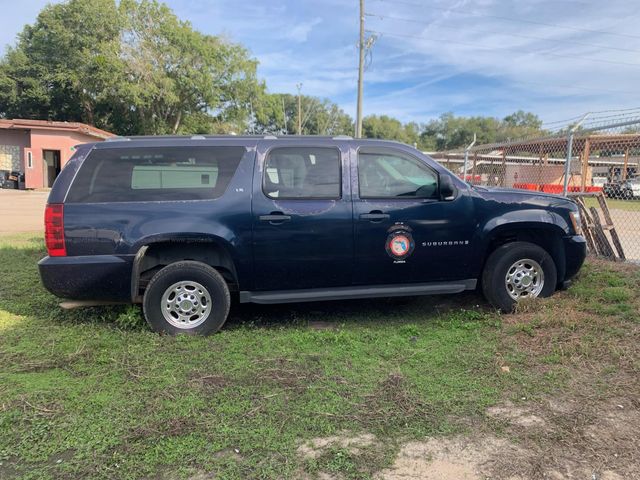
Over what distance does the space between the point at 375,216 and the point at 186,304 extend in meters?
1.96

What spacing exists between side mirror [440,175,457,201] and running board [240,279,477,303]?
0.88 metres

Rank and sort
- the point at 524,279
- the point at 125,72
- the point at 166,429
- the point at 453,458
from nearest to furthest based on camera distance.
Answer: the point at 453,458, the point at 166,429, the point at 524,279, the point at 125,72

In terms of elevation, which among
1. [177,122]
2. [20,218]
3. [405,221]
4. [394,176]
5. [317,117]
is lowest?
[20,218]

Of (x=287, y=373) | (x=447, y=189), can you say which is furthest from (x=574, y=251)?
(x=287, y=373)

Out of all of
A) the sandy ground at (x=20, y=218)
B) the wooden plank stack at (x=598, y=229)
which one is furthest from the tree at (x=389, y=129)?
the wooden plank stack at (x=598, y=229)

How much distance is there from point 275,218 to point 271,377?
1.48 metres

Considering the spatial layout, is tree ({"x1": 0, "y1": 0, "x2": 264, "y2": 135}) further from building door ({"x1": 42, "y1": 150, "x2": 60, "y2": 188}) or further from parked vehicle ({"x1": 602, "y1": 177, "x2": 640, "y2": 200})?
parked vehicle ({"x1": 602, "y1": 177, "x2": 640, "y2": 200})

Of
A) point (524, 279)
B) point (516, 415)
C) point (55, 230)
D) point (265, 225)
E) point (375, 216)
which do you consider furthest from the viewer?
point (524, 279)

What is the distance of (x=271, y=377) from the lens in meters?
3.64

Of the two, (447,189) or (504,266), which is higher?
(447,189)

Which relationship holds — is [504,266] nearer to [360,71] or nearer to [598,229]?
[598,229]

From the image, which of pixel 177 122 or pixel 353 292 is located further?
pixel 177 122

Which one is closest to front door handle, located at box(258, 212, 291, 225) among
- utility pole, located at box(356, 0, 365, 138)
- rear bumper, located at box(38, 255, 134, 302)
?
rear bumper, located at box(38, 255, 134, 302)

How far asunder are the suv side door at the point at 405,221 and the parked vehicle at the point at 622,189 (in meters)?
9.75
